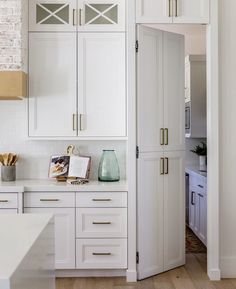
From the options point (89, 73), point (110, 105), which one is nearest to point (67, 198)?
point (110, 105)

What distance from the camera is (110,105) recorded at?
372 centimetres

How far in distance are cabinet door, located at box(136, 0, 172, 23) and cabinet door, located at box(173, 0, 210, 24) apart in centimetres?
7

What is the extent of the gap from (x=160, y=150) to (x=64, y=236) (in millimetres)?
1170

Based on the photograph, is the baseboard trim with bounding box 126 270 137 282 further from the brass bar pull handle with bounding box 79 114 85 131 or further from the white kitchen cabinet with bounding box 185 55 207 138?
the white kitchen cabinet with bounding box 185 55 207 138

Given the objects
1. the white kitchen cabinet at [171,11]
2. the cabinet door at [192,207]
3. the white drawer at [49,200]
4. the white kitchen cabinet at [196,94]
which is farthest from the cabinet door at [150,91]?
the white kitchen cabinet at [196,94]

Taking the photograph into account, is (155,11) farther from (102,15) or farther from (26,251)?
(26,251)

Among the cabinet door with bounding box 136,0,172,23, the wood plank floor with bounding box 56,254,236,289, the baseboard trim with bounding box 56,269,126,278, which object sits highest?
the cabinet door with bounding box 136,0,172,23

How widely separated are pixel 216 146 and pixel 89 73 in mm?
1357

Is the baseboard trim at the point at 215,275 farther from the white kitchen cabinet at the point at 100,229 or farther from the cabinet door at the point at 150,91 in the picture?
the cabinet door at the point at 150,91

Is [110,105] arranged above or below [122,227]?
above

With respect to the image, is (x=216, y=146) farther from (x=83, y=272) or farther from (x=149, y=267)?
(x=83, y=272)

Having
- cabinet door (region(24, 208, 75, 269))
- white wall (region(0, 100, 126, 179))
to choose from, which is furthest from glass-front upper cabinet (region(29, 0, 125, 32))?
cabinet door (region(24, 208, 75, 269))

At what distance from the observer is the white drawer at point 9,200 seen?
3.46 metres

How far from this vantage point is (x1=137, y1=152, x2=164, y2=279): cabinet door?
139 inches
